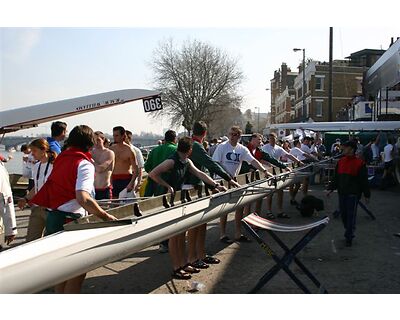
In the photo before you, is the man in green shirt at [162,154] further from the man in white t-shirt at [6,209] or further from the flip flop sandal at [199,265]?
the man in white t-shirt at [6,209]

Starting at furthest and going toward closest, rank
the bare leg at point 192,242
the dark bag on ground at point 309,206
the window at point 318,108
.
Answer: the window at point 318,108
the dark bag on ground at point 309,206
the bare leg at point 192,242

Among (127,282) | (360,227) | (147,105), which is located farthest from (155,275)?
(147,105)

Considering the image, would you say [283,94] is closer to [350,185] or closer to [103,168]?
[350,185]

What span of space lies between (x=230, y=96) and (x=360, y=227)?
41.7m

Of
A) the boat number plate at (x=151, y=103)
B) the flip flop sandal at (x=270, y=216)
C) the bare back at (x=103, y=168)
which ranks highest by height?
the boat number plate at (x=151, y=103)

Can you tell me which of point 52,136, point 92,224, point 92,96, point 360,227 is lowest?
point 360,227

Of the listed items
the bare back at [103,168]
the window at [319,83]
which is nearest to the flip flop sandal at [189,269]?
the bare back at [103,168]

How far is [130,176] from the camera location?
7.13 meters

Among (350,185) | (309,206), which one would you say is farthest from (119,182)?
(309,206)

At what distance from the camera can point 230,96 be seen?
4950 centimetres

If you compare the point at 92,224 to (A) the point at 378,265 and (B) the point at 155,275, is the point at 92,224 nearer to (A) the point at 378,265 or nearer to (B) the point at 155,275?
(B) the point at 155,275

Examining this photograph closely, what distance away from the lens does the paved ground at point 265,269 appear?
5129 millimetres

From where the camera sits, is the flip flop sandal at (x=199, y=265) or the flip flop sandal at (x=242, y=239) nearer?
the flip flop sandal at (x=199, y=265)

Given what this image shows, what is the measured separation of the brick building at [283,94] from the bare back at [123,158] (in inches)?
3074
